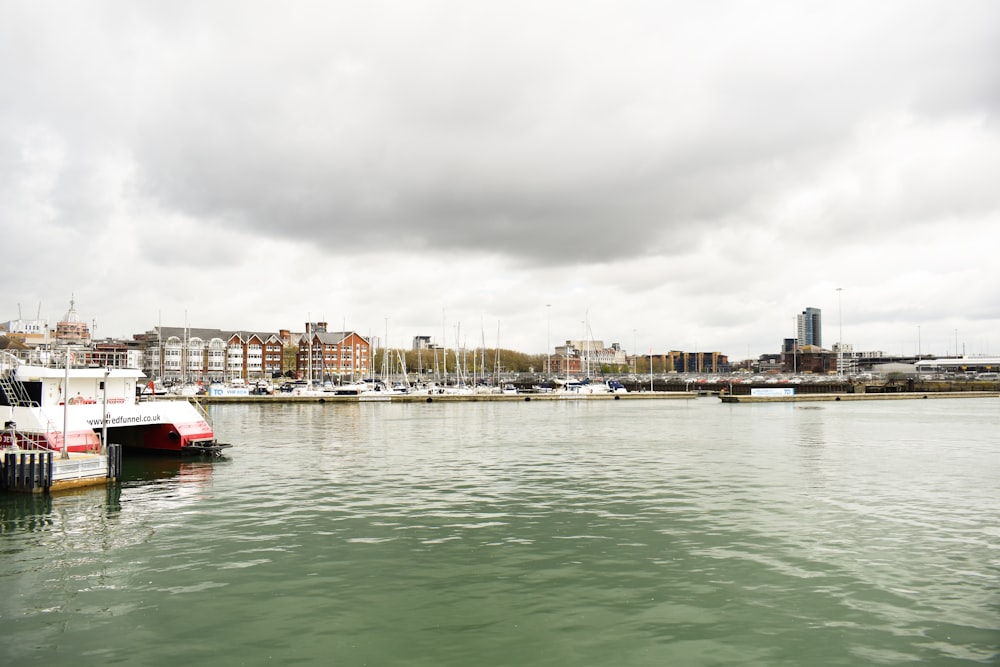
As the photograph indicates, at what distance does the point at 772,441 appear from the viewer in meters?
49.5

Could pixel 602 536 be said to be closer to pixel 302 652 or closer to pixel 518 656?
pixel 518 656

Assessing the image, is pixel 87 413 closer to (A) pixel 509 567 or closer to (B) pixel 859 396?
(A) pixel 509 567

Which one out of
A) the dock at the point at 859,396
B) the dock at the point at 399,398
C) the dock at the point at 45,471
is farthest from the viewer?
the dock at the point at 859,396

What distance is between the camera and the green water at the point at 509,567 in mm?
11703

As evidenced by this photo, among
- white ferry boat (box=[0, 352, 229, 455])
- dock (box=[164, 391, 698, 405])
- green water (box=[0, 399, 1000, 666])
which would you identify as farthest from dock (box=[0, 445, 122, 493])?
dock (box=[164, 391, 698, 405])

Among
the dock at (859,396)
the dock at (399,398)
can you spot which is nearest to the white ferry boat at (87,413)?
the dock at (399,398)

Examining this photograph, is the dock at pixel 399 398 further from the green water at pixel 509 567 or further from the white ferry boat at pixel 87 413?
the green water at pixel 509 567

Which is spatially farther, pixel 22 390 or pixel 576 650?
pixel 22 390

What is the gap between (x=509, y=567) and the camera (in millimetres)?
16391

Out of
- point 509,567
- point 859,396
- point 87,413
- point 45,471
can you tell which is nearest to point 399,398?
point 87,413

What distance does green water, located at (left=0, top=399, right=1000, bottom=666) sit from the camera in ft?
38.4

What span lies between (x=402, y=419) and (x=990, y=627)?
65.4 m

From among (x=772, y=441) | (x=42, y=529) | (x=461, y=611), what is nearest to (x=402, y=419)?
(x=772, y=441)

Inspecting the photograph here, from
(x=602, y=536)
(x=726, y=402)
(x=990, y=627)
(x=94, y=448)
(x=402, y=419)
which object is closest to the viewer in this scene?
(x=990, y=627)
